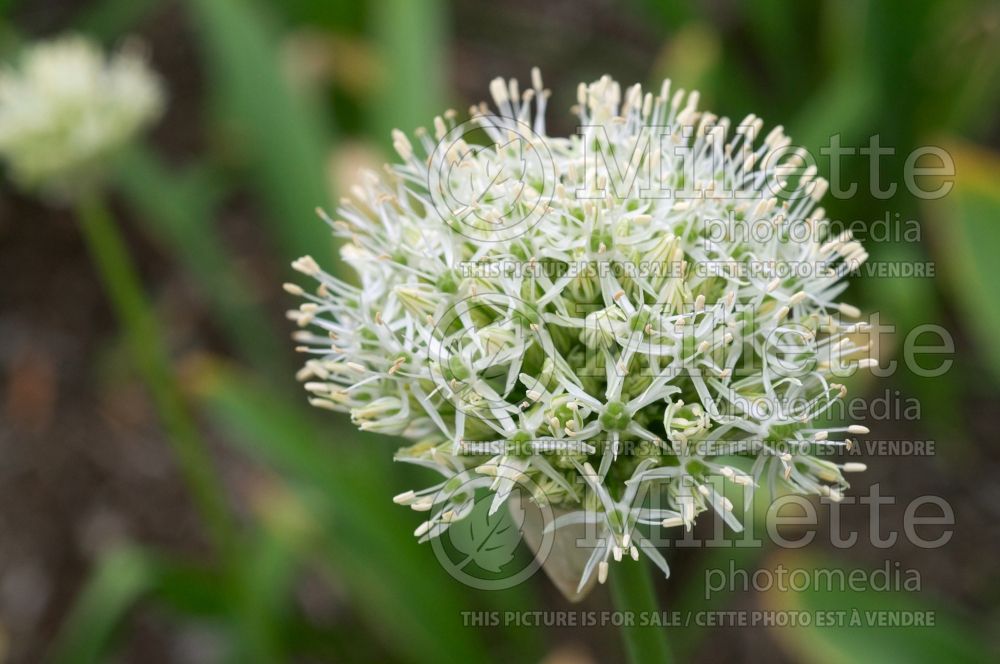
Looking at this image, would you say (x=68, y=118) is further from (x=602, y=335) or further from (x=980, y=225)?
(x=980, y=225)

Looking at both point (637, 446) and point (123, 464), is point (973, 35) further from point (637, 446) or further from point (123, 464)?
point (123, 464)

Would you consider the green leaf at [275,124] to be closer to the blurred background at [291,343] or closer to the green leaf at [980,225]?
the blurred background at [291,343]

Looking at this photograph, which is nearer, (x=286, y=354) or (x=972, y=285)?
(x=972, y=285)

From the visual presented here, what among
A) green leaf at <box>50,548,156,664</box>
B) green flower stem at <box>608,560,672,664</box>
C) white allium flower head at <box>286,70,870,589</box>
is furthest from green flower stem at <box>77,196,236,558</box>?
green flower stem at <box>608,560,672,664</box>

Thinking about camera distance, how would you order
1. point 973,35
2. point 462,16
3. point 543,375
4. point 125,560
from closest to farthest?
point 543,375, point 125,560, point 973,35, point 462,16

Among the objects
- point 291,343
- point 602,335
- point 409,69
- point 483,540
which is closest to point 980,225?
point 483,540

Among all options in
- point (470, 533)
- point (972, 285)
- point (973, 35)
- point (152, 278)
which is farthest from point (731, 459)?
point (152, 278)
